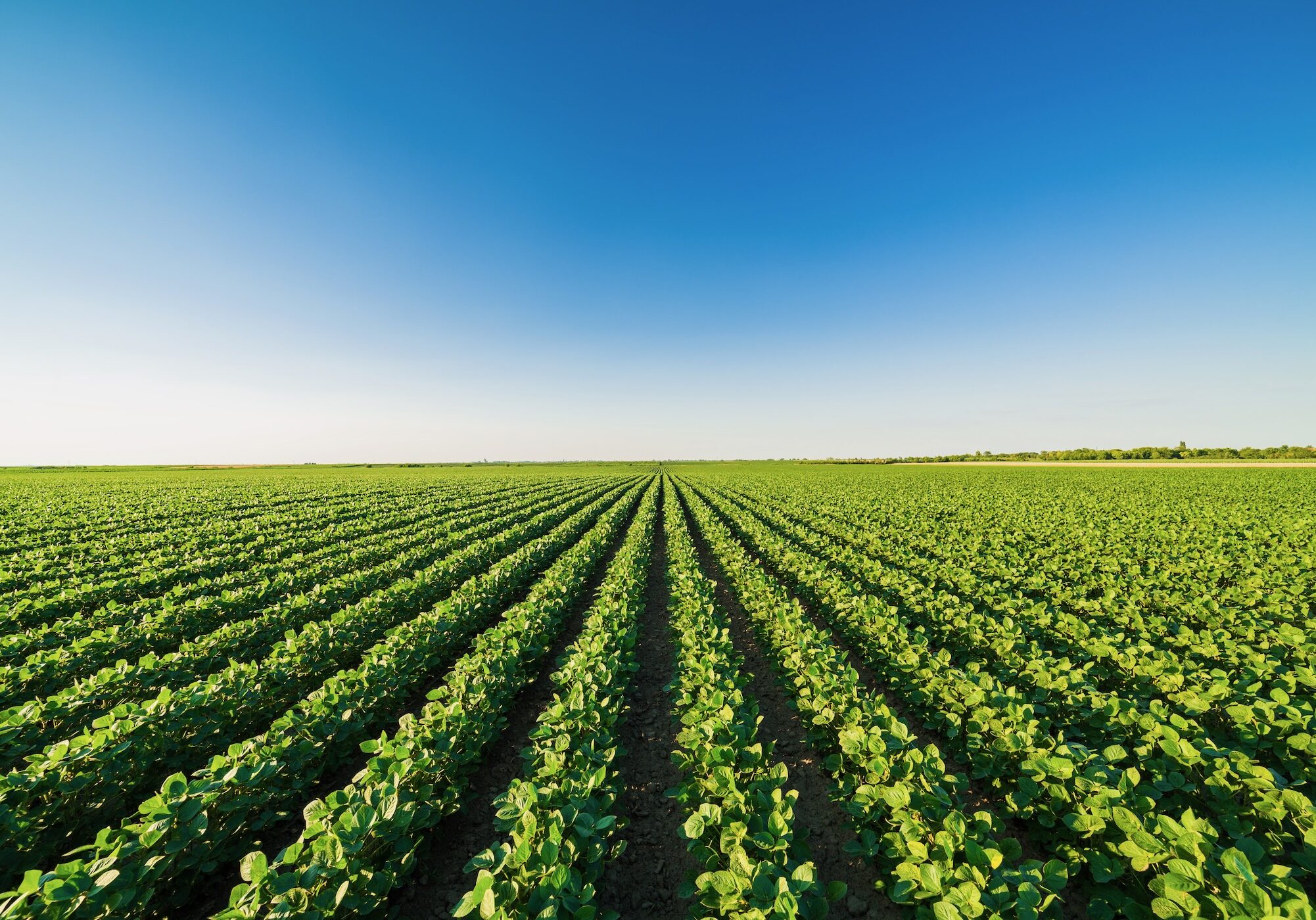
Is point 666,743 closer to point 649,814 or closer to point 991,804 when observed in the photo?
point 649,814

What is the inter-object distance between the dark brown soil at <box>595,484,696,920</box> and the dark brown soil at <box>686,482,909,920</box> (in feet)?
4.49

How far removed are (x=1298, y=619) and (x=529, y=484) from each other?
46.2 metres

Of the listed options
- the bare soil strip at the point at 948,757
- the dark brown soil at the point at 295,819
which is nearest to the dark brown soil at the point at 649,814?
the dark brown soil at the point at 295,819

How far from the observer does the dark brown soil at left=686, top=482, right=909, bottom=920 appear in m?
4.04

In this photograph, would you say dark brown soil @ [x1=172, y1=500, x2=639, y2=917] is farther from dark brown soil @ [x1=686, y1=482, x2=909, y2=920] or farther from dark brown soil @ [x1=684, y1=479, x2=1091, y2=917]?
dark brown soil @ [x1=684, y1=479, x2=1091, y2=917]

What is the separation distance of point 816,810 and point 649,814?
1979 millimetres

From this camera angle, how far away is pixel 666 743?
249 inches

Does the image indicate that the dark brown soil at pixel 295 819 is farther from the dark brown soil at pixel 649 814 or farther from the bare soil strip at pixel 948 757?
the bare soil strip at pixel 948 757

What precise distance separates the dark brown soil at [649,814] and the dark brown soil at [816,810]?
1368mm

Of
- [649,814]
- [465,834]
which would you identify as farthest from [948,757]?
[465,834]

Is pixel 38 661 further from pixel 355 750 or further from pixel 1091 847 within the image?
pixel 1091 847

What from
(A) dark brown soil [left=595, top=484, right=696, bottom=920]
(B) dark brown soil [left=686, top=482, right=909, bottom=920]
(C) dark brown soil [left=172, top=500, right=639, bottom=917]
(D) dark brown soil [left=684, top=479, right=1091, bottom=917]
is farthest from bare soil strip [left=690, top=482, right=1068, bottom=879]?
(C) dark brown soil [left=172, top=500, right=639, bottom=917]

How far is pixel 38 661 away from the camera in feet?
20.2

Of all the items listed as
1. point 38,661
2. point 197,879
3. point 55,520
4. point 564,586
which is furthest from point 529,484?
point 197,879
